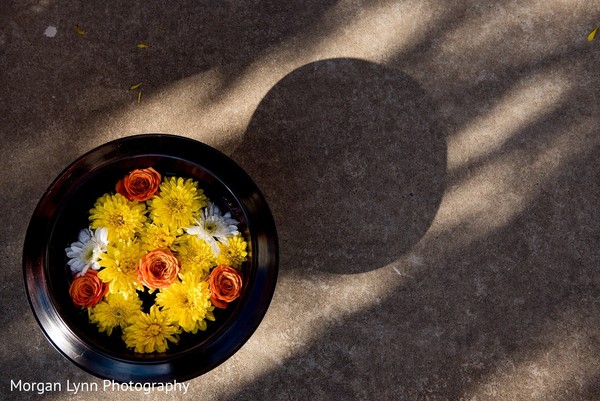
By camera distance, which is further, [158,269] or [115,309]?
[115,309]

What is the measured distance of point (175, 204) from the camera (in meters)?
1.79

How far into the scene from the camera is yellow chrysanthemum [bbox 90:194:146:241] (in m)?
1.77

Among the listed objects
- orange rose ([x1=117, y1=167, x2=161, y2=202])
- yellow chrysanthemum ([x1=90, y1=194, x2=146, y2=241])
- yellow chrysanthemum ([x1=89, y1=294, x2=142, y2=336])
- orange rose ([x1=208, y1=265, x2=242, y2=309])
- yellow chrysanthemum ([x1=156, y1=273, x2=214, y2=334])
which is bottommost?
yellow chrysanthemum ([x1=89, y1=294, x2=142, y2=336])

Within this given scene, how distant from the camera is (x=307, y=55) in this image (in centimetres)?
245

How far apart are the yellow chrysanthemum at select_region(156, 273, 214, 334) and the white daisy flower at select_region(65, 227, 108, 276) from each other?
0.25 metres

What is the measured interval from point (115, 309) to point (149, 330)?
13 cm

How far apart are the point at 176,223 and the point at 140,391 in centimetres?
99

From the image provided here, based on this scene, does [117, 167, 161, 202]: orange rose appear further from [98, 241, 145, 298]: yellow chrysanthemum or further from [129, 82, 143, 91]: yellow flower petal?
[129, 82, 143, 91]: yellow flower petal

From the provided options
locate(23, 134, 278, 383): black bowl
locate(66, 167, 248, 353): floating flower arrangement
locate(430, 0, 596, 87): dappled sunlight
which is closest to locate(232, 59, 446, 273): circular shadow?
locate(430, 0, 596, 87): dappled sunlight

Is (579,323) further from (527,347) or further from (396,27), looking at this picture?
(396,27)

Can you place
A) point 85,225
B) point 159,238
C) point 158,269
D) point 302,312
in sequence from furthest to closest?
point 302,312, point 85,225, point 159,238, point 158,269

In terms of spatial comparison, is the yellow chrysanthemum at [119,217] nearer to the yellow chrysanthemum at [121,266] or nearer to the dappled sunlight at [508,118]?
the yellow chrysanthemum at [121,266]

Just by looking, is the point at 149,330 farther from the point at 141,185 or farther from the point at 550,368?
the point at 550,368

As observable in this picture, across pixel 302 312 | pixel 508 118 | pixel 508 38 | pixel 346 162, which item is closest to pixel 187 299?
pixel 302 312
